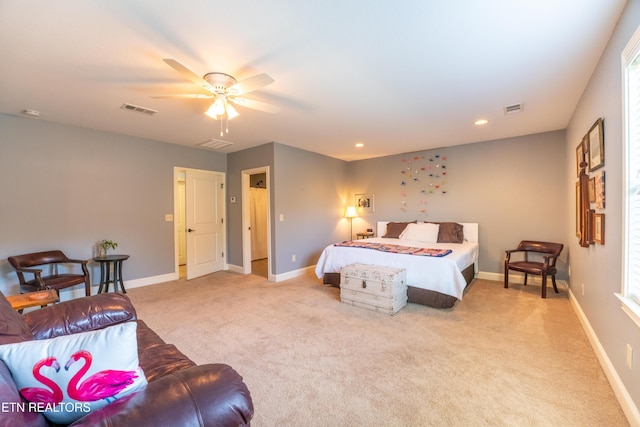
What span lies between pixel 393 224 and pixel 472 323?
2770 mm

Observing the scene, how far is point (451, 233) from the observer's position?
15.8ft

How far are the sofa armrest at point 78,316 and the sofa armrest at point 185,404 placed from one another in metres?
1.12

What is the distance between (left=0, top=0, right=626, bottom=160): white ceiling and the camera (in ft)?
5.54

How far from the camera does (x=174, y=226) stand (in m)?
4.89

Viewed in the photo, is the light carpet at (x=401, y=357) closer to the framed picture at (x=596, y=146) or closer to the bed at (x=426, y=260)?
the bed at (x=426, y=260)

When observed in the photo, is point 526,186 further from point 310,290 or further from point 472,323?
point 310,290

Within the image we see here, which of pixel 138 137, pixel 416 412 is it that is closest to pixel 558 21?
pixel 416 412

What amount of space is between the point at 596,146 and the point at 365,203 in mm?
4236

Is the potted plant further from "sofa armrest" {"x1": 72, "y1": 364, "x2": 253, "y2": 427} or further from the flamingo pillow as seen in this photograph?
"sofa armrest" {"x1": 72, "y1": 364, "x2": 253, "y2": 427}

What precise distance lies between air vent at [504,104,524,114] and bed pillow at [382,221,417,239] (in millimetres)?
2569

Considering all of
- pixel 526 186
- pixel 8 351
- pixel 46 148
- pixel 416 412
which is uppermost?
pixel 46 148

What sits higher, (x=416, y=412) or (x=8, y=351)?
(x=8, y=351)

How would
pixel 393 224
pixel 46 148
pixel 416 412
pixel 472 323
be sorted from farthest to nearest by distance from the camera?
pixel 393 224, pixel 46 148, pixel 472 323, pixel 416 412

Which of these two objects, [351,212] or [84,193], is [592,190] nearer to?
[351,212]
